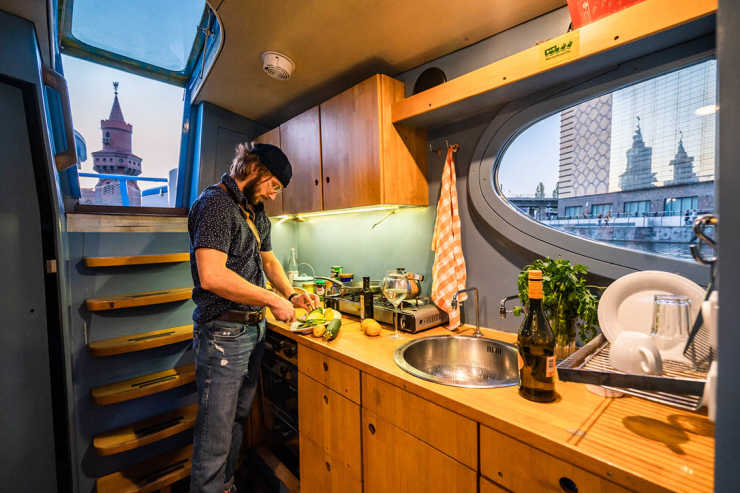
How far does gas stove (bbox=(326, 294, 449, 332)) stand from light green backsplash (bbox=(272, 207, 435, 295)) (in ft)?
0.77

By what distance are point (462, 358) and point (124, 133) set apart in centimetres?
270

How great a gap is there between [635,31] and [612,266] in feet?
2.59

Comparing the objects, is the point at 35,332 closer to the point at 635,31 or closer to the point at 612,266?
the point at 612,266

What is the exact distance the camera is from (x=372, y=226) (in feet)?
7.18

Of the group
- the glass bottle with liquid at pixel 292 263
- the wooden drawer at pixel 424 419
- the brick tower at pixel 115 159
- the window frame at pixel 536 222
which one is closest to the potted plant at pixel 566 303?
the window frame at pixel 536 222

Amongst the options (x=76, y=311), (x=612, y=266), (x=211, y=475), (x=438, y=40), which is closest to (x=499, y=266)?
(x=612, y=266)

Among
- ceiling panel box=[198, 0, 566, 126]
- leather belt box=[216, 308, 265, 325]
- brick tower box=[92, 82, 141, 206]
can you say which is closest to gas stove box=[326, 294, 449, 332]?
leather belt box=[216, 308, 265, 325]

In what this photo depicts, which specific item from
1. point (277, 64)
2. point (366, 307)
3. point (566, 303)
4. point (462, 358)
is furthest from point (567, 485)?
point (277, 64)

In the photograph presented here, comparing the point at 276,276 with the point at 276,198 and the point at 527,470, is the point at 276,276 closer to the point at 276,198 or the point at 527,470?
the point at 276,198

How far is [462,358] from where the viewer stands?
1.47m

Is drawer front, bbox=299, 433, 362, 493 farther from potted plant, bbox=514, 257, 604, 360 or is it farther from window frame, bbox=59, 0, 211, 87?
window frame, bbox=59, 0, 211, 87

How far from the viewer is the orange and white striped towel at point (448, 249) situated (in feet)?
5.36

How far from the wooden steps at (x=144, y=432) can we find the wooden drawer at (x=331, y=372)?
1039 mm

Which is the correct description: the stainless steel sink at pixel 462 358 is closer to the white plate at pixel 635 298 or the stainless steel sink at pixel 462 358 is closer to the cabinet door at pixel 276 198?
the white plate at pixel 635 298
